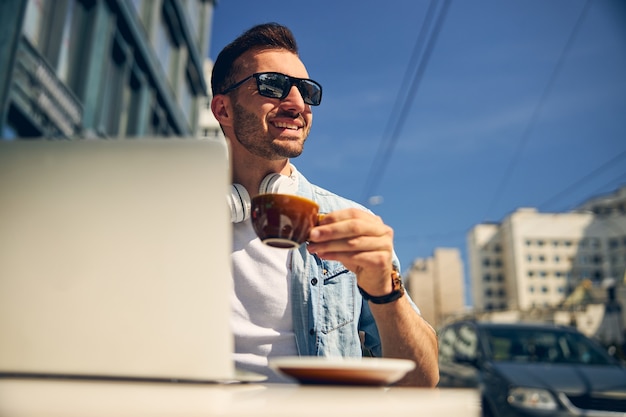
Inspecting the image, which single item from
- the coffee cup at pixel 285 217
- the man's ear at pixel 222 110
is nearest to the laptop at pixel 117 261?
the coffee cup at pixel 285 217

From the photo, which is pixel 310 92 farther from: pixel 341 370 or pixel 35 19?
pixel 35 19

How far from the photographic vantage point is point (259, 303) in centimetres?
134

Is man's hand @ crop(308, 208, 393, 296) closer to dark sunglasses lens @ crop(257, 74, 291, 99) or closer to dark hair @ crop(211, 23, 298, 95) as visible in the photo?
dark sunglasses lens @ crop(257, 74, 291, 99)

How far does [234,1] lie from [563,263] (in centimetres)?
8179

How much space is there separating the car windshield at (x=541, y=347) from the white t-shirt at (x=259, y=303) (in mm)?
3572

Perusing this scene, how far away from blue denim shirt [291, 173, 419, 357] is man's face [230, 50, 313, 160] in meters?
0.29

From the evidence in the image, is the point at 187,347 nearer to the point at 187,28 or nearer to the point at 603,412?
the point at 603,412

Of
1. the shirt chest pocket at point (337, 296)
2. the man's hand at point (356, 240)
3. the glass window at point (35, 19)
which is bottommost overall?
the shirt chest pocket at point (337, 296)

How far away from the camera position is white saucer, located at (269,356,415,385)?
2.17ft

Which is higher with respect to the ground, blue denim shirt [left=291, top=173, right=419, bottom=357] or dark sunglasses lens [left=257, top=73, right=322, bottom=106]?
dark sunglasses lens [left=257, top=73, right=322, bottom=106]

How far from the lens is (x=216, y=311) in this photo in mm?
676

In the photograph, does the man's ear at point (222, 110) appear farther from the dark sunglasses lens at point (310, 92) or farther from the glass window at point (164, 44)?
the glass window at point (164, 44)

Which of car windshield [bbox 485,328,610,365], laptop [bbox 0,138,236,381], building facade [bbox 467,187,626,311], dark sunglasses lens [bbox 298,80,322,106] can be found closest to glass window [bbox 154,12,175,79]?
car windshield [bbox 485,328,610,365]

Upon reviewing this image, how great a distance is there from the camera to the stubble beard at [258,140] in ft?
4.76
